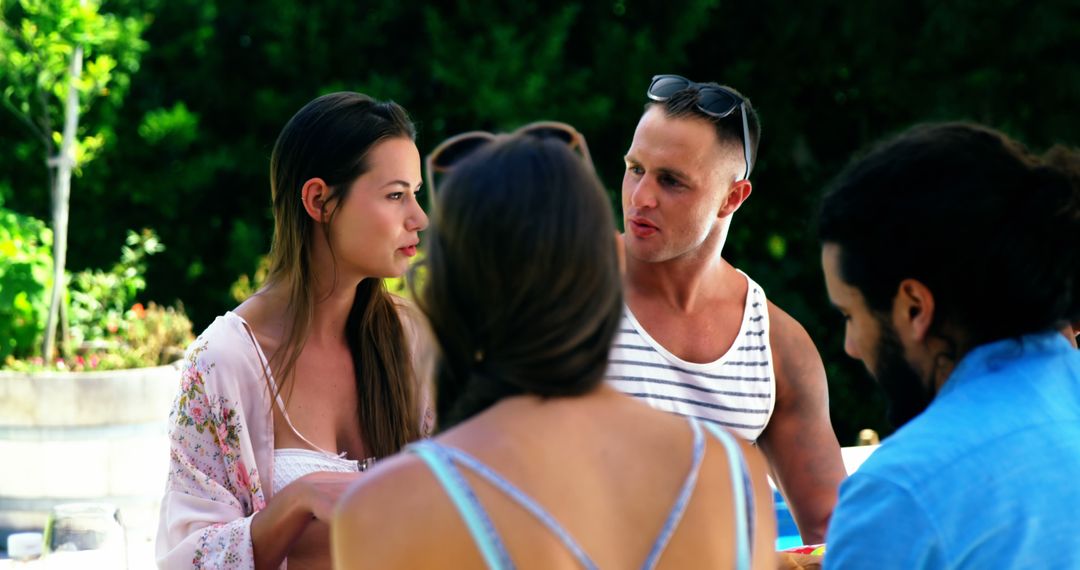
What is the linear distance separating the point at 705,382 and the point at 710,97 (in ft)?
1.89

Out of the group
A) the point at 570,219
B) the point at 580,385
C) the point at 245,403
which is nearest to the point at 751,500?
the point at 580,385

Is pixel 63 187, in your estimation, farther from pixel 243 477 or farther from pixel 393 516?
pixel 393 516

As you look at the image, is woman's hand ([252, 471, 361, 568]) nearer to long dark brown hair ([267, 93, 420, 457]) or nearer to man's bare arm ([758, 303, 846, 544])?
long dark brown hair ([267, 93, 420, 457])

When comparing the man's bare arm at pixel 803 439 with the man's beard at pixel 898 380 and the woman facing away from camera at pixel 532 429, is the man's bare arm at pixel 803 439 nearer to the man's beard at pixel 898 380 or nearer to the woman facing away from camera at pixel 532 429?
the man's beard at pixel 898 380

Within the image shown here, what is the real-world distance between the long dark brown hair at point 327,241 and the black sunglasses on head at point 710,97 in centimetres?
53

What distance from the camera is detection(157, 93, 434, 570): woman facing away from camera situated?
6.66 feet

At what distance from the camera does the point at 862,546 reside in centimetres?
128

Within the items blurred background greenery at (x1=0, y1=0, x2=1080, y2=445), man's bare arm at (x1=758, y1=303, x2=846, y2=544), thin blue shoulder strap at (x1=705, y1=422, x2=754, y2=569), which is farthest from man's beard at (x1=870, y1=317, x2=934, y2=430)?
A: blurred background greenery at (x1=0, y1=0, x2=1080, y2=445)

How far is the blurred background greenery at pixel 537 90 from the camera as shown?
7.38m

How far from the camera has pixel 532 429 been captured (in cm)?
122

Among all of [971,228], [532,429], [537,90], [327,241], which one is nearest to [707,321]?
[327,241]

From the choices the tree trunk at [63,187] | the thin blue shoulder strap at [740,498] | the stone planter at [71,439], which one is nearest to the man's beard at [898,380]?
the thin blue shoulder strap at [740,498]

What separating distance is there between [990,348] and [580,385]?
0.48 metres

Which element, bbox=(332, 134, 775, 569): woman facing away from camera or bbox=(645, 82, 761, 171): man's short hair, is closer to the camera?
bbox=(332, 134, 775, 569): woman facing away from camera
